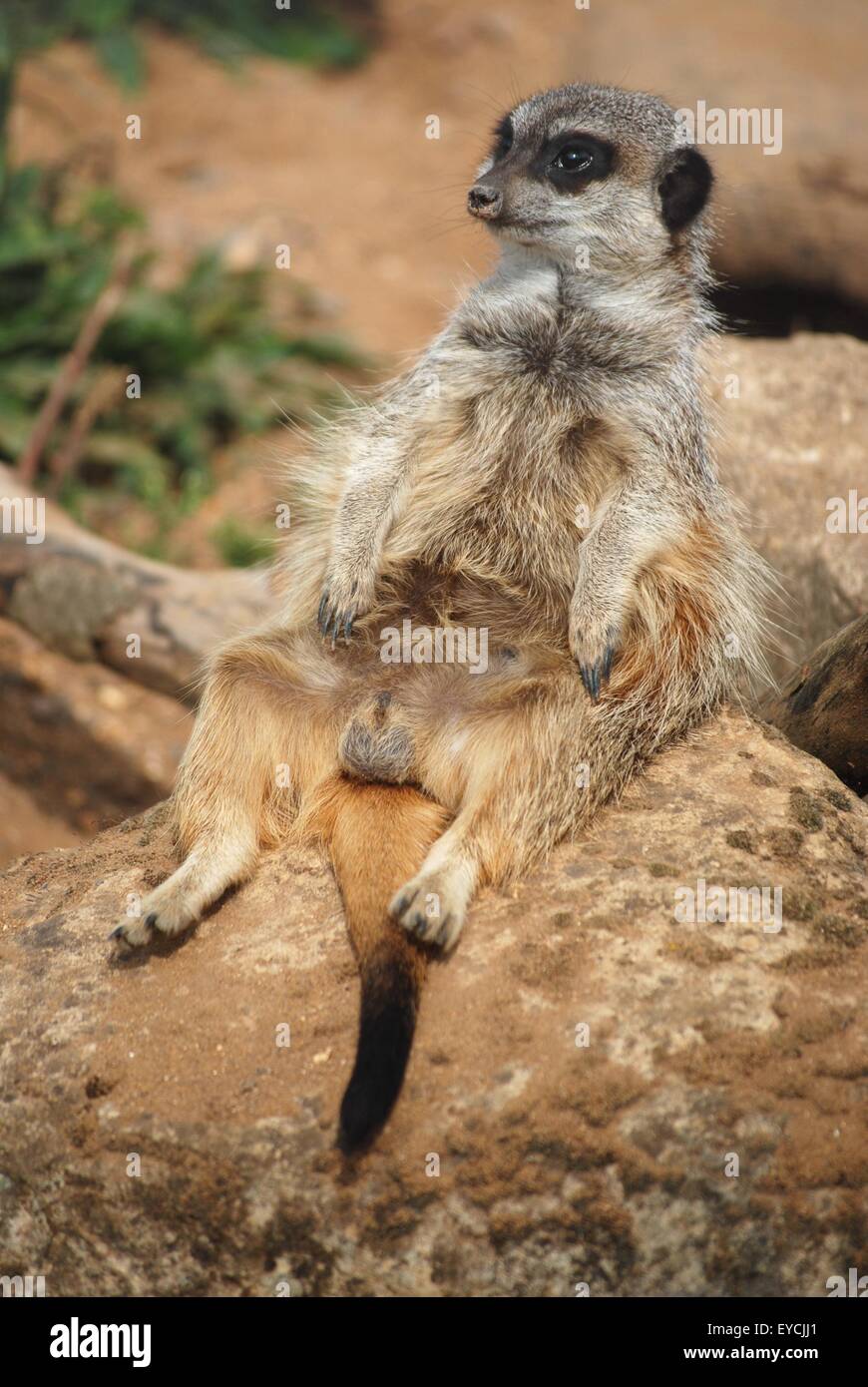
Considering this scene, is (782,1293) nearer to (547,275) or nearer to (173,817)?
(173,817)

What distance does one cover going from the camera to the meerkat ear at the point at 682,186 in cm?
367

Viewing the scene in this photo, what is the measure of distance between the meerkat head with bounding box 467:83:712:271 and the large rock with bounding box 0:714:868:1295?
1.62m

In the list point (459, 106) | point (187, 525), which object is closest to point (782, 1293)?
point (187, 525)

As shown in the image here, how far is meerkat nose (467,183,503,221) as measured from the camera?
346 centimetres

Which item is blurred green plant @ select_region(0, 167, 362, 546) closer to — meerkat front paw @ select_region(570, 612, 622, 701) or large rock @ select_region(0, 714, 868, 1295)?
meerkat front paw @ select_region(570, 612, 622, 701)

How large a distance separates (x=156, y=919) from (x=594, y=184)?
87.6 inches

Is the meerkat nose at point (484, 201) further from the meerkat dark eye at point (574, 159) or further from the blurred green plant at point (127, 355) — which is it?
the blurred green plant at point (127, 355)

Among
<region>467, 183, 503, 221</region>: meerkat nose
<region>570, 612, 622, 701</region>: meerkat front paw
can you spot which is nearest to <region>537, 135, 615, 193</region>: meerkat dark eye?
<region>467, 183, 503, 221</region>: meerkat nose

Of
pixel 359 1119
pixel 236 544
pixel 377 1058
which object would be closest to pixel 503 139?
pixel 377 1058

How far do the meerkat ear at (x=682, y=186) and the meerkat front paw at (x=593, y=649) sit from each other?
1.26 metres

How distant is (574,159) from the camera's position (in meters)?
3.56

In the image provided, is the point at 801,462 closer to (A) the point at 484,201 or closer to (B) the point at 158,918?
(A) the point at 484,201

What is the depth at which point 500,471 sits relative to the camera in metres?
3.45

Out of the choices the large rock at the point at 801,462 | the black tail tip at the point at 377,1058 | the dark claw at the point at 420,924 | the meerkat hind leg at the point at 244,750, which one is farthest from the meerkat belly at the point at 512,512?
the large rock at the point at 801,462
